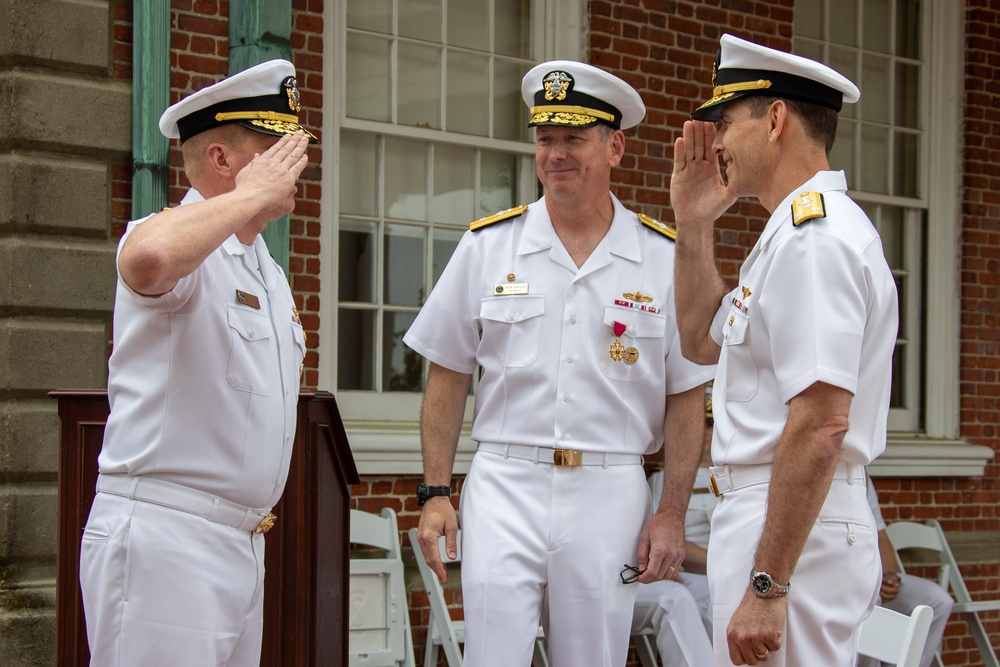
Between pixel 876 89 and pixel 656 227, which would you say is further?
pixel 876 89

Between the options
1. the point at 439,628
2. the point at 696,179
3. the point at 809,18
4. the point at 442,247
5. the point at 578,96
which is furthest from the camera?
the point at 809,18

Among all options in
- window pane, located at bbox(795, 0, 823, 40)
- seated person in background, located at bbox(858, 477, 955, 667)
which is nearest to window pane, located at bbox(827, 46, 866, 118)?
window pane, located at bbox(795, 0, 823, 40)

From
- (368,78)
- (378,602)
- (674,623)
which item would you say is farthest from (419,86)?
(674,623)

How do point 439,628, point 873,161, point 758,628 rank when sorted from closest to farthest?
point 758,628, point 439,628, point 873,161

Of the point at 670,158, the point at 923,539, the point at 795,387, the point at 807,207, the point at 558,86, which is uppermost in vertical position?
the point at 670,158

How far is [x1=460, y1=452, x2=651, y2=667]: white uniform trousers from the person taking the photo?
3.39m

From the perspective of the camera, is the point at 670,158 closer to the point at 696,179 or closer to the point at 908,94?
the point at 908,94

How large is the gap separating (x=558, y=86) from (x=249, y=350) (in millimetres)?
1401

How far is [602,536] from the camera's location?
3449 millimetres

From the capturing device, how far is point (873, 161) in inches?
312

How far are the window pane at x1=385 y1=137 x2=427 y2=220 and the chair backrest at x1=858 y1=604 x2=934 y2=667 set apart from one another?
3117 mm

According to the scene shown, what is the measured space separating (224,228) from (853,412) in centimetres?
137

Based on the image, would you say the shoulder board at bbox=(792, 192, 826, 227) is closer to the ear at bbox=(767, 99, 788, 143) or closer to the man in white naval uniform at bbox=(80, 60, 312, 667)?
the ear at bbox=(767, 99, 788, 143)

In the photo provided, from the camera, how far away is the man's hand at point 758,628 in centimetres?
248
